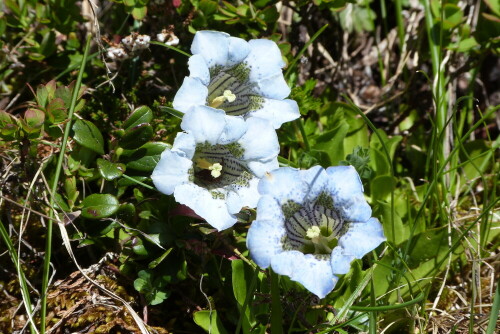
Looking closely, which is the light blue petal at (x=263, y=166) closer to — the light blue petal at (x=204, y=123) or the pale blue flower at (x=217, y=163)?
the pale blue flower at (x=217, y=163)

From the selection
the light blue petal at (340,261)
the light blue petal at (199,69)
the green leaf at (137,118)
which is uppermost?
the light blue petal at (199,69)

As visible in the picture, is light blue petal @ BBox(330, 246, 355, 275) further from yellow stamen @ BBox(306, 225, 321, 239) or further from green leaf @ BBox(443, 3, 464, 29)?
green leaf @ BBox(443, 3, 464, 29)

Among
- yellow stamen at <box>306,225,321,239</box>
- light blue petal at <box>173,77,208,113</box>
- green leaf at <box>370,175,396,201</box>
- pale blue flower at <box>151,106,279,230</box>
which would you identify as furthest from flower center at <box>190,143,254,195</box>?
green leaf at <box>370,175,396,201</box>

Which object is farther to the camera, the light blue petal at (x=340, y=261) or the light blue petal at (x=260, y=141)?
the light blue petal at (x=260, y=141)

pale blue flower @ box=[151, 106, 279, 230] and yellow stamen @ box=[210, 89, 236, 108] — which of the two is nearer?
pale blue flower @ box=[151, 106, 279, 230]

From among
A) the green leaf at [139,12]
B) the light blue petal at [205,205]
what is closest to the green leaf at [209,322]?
the light blue petal at [205,205]

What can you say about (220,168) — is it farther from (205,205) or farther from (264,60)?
(264,60)

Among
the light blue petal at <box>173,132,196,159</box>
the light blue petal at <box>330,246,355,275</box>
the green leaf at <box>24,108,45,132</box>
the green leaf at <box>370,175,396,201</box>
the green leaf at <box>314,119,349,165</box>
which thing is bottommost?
the green leaf at <box>370,175,396,201</box>

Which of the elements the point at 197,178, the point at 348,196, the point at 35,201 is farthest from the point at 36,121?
the point at 348,196
